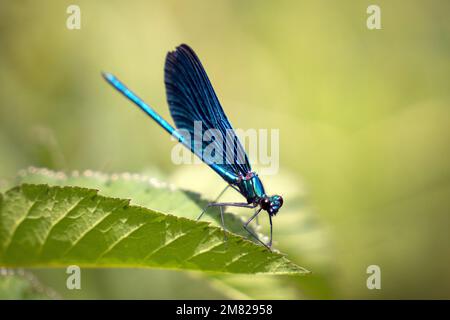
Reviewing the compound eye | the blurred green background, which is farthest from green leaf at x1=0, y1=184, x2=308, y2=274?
the blurred green background

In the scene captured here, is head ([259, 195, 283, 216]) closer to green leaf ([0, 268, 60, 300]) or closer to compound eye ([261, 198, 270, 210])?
compound eye ([261, 198, 270, 210])

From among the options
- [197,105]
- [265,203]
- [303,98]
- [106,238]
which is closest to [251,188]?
[265,203]

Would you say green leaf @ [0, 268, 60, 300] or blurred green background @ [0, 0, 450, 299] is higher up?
blurred green background @ [0, 0, 450, 299]

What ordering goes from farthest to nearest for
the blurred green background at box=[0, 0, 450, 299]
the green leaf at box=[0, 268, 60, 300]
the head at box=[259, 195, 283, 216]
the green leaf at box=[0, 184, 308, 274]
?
the blurred green background at box=[0, 0, 450, 299]
the head at box=[259, 195, 283, 216]
the green leaf at box=[0, 268, 60, 300]
the green leaf at box=[0, 184, 308, 274]

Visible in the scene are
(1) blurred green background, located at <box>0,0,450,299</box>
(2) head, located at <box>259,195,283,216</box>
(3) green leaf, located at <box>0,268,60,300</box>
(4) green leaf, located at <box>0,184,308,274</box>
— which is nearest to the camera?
(4) green leaf, located at <box>0,184,308,274</box>

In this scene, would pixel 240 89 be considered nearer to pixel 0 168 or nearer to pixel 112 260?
pixel 0 168

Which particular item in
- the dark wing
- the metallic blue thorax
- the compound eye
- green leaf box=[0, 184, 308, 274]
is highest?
the dark wing
